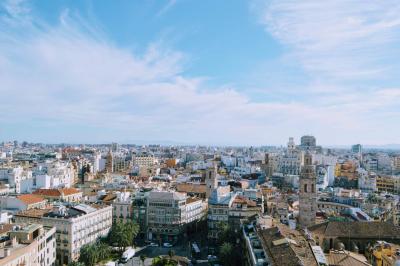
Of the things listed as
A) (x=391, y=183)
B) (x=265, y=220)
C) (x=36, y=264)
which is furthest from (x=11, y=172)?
(x=391, y=183)

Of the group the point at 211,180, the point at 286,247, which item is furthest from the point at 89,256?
the point at 211,180

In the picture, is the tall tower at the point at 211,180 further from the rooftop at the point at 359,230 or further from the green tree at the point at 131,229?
the rooftop at the point at 359,230

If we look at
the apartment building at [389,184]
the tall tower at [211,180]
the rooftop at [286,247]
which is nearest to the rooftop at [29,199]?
the tall tower at [211,180]

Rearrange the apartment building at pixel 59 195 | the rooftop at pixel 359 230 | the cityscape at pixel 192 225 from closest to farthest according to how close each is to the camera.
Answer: the cityscape at pixel 192 225
the rooftop at pixel 359 230
the apartment building at pixel 59 195

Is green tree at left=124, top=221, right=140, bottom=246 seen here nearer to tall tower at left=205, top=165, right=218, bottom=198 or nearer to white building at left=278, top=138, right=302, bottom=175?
tall tower at left=205, top=165, right=218, bottom=198

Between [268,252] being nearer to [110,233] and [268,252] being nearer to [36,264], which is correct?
[36,264]

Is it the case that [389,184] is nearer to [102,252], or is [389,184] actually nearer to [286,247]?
[286,247]
